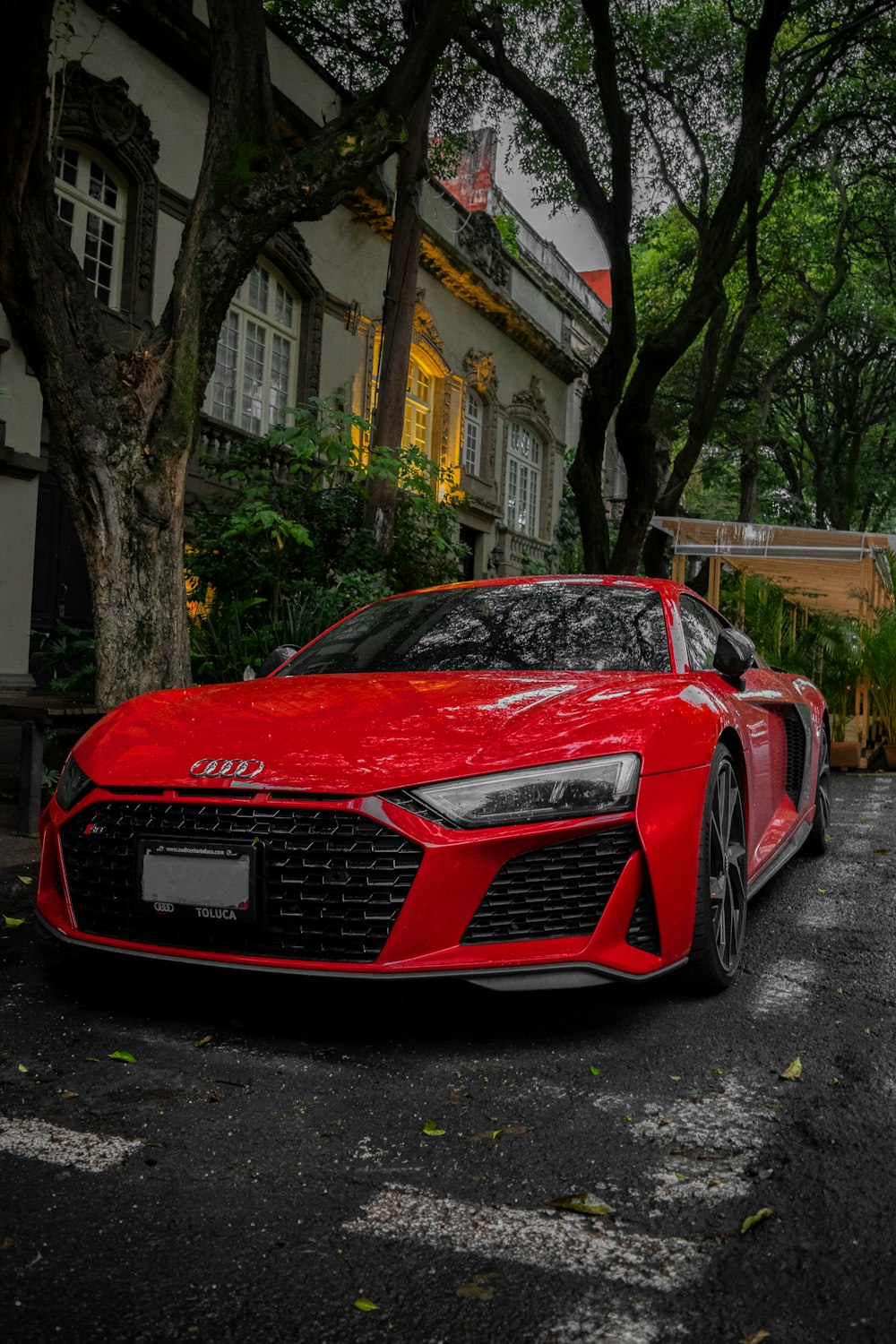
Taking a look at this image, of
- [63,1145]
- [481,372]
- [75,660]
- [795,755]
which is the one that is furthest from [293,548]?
[481,372]

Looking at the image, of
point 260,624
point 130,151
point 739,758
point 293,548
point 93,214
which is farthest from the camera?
point 130,151

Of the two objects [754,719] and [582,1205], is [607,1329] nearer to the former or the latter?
[582,1205]

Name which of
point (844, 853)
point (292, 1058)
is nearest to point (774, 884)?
point (844, 853)

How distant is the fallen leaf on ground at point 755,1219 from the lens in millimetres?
2072

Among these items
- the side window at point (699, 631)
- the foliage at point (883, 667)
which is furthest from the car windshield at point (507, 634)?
the foliage at point (883, 667)

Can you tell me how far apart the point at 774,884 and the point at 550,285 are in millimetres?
21793

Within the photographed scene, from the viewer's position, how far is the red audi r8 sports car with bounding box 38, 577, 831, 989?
288cm

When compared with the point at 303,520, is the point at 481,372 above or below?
above

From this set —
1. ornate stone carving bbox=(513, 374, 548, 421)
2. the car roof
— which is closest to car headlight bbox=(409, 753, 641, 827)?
the car roof

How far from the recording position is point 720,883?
355 cm

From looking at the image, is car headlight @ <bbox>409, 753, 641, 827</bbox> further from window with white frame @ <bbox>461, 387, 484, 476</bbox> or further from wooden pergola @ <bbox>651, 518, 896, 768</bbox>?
window with white frame @ <bbox>461, 387, 484, 476</bbox>

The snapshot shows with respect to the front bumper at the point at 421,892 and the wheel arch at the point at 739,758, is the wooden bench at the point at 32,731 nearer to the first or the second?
the front bumper at the point at 421,892

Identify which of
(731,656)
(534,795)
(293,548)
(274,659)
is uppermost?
(293,548)

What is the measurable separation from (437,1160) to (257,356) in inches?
565
